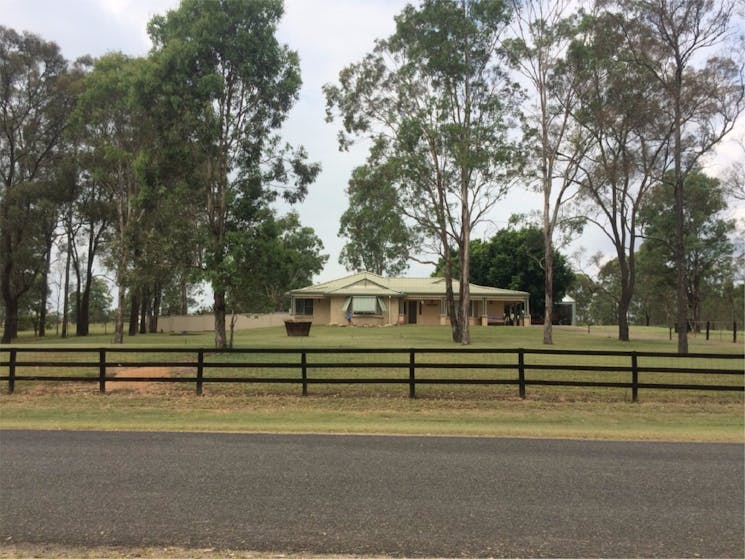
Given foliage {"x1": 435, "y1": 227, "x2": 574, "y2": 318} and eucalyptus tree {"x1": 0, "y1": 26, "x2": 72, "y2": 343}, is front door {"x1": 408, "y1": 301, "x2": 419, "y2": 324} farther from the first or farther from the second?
eucalyptus tree {"x1": 0, "y1": 26, "x2": 72, "y2": 343}

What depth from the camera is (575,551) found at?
4.43 meters

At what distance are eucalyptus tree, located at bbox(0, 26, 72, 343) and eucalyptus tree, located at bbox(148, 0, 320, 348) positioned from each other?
59.9 ft

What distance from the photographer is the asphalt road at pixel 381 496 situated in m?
4.62

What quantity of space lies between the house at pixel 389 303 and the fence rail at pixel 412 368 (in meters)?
24.3

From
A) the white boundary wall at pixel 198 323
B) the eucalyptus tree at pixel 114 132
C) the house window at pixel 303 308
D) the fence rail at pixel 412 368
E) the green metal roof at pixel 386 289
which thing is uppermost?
the eucalyptus tree at pixel 114 132

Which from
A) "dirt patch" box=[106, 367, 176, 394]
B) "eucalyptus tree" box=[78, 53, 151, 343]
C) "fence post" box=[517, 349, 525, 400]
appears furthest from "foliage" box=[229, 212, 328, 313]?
"fence post" box=[517, 349, 525, 400]

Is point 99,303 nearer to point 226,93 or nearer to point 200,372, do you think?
point 226,93

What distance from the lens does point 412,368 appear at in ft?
44.4

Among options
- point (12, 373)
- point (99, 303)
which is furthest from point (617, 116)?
point (99, 303)

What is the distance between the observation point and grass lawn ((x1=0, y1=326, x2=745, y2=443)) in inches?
396

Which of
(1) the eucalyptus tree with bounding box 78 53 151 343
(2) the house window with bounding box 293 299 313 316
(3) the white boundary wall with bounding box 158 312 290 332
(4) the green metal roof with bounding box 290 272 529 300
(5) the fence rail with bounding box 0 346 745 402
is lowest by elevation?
(5) the fence rail with bounding box 0 346 745 402

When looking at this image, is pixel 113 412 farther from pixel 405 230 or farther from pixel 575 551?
pixel 405 230

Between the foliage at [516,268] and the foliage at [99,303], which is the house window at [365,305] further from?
the foliage at [99,303]

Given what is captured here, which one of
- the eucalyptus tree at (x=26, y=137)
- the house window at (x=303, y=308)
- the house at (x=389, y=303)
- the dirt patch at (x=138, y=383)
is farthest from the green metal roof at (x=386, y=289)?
the dirt patch at (x=138, y=383)
